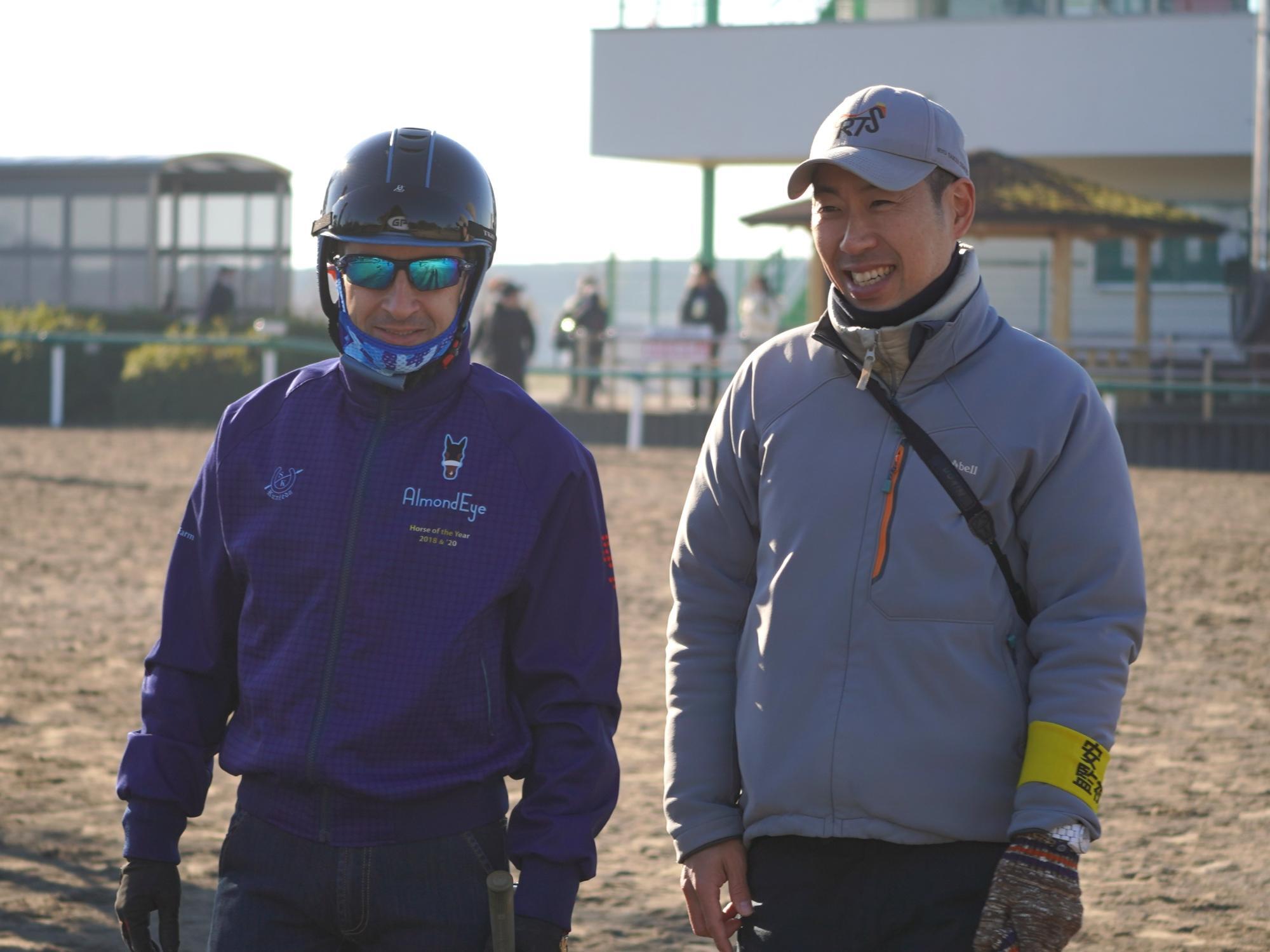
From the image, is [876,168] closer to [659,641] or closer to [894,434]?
[894,434]

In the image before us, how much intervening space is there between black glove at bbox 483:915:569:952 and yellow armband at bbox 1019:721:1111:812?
0.71 m

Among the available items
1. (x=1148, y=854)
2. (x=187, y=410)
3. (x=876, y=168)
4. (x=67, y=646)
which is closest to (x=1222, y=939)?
(x=1148, y=854)

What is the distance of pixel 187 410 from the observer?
23812mm

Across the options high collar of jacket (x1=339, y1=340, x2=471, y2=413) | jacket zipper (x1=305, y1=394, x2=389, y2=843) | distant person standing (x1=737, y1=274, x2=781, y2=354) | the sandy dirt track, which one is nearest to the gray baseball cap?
high collar of jacket (x1=339, y1=340, x2=471, y2=413)

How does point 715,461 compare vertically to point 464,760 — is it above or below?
above

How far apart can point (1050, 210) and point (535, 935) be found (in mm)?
19316

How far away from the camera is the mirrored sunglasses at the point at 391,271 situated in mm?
2797

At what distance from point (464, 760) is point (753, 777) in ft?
1.43

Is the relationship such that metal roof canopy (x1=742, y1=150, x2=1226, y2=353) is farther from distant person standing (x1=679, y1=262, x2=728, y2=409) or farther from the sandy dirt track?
the sandy dirt track

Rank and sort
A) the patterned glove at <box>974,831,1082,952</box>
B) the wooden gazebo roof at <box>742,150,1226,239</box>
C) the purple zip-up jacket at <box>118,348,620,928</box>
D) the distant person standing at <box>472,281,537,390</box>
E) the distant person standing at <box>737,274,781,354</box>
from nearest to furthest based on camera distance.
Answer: the patterned glove at <box>974,831,1082,952</box> → the purple zip-up jacket at <box>118,348,620,928</box> → the distant person standing at <box>472,281,537,390</box> → the wooden gazebo roof at <box>742,150,1226,239</box> → the distant person standing at <box>737,274,781,354</box>

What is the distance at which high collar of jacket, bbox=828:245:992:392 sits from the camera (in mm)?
2631

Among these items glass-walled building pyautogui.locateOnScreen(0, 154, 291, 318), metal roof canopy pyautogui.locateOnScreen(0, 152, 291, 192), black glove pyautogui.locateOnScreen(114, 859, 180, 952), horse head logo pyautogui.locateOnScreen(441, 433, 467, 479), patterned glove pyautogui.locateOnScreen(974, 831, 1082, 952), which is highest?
metal roof canopy pyautogui.locateOnScreen(0, 152, 291, 192)

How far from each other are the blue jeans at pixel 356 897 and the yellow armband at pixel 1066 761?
827 mm

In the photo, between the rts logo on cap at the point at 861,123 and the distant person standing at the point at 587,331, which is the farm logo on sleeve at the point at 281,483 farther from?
the distant person standing at the point at 587,331
